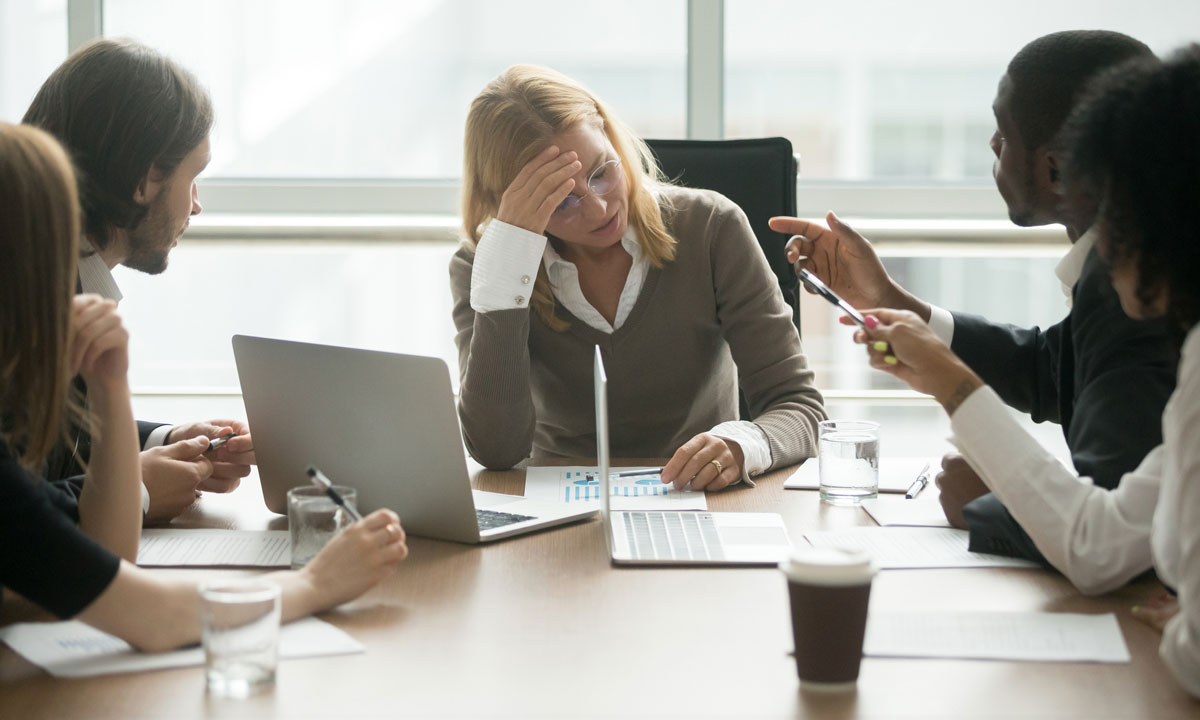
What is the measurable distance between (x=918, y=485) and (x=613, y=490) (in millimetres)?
412

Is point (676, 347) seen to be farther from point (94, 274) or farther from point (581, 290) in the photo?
point (94, 274)

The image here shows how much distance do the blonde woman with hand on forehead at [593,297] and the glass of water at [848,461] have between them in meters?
0.22

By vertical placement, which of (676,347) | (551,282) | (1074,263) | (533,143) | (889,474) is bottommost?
(889,474)

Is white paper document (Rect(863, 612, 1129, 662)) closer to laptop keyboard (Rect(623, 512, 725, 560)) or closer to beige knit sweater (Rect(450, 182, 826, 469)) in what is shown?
laptop keyboard (Rect(623, 512, 725, 560))

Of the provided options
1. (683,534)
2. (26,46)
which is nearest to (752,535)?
(683,534)

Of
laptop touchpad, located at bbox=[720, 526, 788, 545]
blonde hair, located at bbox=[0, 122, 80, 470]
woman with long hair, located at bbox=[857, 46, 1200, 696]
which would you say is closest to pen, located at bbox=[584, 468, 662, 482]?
laptop touchpad, located at bbox=[720, 526, 788, 545]

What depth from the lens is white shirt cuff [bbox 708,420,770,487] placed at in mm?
1624

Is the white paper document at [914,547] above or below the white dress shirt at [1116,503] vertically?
below

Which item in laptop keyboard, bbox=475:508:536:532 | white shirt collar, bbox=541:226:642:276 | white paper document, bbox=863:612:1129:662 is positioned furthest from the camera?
white shirt collar, bbox=541:226:642:276

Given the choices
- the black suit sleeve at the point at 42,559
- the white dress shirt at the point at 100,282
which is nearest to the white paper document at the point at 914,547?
the black suit sleeve at the point at 42,559

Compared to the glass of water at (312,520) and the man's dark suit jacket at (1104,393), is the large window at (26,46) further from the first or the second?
the man's dark suit jacket at (1104,393)

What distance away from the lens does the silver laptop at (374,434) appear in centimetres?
129

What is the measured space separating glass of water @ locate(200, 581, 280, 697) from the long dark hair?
0.85 metres

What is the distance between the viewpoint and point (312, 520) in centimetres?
124
